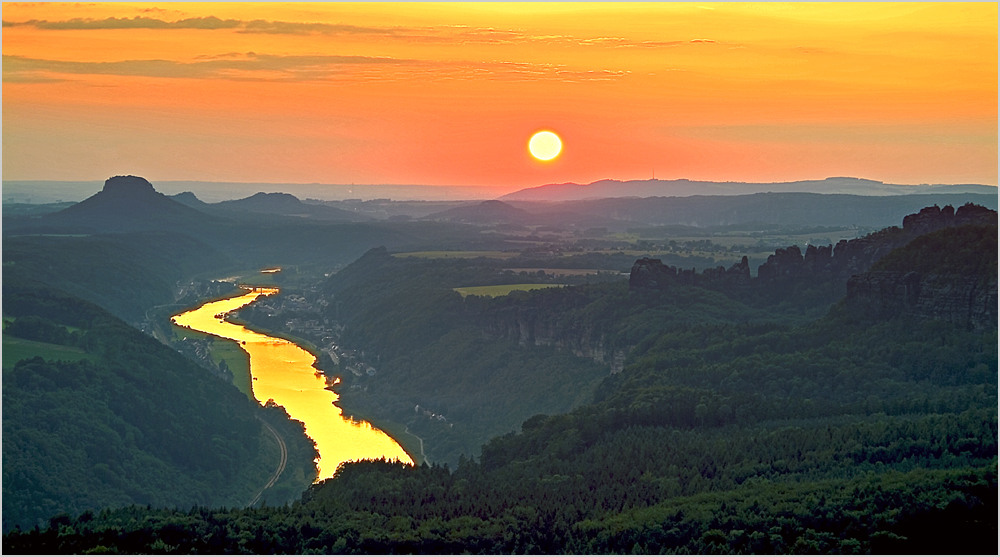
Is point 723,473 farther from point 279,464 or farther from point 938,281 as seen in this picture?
point 279,464

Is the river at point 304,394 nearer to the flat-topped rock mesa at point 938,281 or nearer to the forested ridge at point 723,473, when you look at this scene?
the forested ridge at point 723,473

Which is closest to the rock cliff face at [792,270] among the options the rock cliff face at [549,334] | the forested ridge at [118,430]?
the rock cliff face at [549,334]

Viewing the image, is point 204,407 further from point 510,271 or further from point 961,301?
point 510,271

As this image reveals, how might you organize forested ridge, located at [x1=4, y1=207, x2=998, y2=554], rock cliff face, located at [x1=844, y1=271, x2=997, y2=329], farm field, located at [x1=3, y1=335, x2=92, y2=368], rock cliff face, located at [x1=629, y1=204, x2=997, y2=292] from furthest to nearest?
rock cliff face, located at [x1=629, y1=204, x2=997, y2=292] → farm field, located at [x1=3, y1=335, x2=92, y2=368] → rock cliff face, located at [x1=844, y1=271, x2=997, y2=329] → forested ridge, located at [x1=4, y1=207, x2=998, y2=554]

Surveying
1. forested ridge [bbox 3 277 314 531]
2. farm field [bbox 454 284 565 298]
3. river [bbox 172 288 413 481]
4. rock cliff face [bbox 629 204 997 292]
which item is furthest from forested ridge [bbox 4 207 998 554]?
farm field [bbox 454 284 565 298]

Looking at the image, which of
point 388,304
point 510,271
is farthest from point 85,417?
point 510,271

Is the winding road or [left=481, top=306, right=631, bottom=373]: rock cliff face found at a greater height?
[left=481, top=306, right=631, bottom=373]: rock cliff face

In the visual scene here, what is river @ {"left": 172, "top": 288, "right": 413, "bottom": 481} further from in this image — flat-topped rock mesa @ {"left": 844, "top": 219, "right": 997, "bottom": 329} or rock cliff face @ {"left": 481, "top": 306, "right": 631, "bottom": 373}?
flat-topped rock mesa @ {"left": 844, "top": 219, "right": 997, "bottom": 329}
